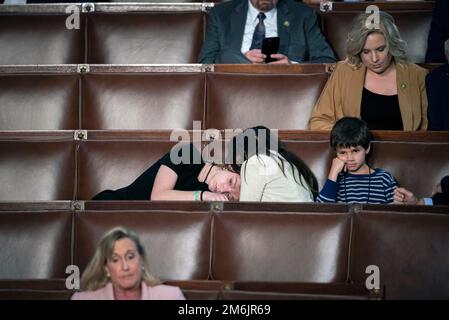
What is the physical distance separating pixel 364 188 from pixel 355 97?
0.51ft

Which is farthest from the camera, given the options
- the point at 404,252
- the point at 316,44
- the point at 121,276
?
the point at 316,44

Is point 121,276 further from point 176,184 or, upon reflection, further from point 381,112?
point 381,112

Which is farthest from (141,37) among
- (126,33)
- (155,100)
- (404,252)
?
(404,252)

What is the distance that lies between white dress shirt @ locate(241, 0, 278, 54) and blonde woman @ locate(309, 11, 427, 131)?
146 mm

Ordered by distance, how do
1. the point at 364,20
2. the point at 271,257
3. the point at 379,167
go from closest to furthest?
1. the point at 271,257
2. the point at 379,167
3. the point at 364,20

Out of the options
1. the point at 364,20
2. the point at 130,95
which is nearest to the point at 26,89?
the point at 130,95

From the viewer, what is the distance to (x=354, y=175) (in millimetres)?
883

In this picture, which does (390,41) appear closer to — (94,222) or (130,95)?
(130,95)

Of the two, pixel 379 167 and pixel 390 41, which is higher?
pixel 390 41

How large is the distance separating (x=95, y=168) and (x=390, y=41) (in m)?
0.34

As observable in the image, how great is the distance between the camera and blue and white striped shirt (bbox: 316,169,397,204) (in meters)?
0.87

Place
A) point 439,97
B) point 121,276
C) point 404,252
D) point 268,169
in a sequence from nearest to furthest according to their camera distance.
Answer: point 121,276 → point 404,252 → point 268,169 → point 439,97

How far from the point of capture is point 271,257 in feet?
2.53

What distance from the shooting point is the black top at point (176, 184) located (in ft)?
2.97
